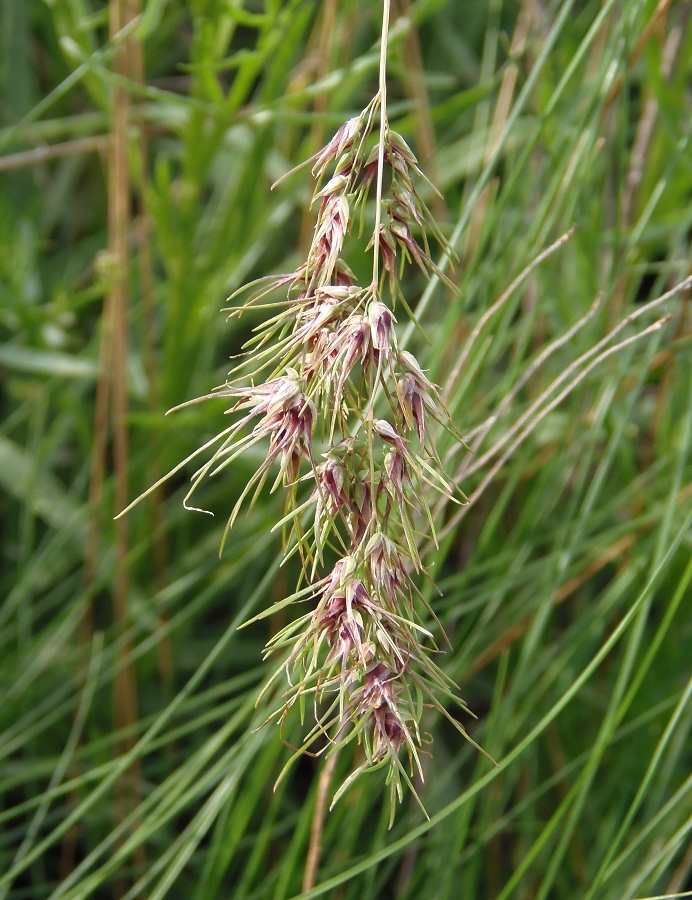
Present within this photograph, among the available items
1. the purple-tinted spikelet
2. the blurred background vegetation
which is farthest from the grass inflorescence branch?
the blurred background vegetation

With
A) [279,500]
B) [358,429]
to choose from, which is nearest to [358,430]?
[358,429]

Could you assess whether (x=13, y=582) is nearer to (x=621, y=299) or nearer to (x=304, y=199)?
(x=304, y=199)

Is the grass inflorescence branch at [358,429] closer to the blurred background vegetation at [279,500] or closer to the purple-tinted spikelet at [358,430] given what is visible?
the purple-tinted spikelet at [358,430]

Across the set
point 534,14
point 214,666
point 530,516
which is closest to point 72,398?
point 214,666

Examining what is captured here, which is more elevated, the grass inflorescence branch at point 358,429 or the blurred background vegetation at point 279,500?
the grass inflorescence branch at point 358,429

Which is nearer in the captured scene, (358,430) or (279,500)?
(358,430)

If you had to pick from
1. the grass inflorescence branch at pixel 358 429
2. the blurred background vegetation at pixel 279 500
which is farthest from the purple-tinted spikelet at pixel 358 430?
the blurred background vegetation at pixel 279 500

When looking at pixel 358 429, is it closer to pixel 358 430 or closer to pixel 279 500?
pixel 358 430

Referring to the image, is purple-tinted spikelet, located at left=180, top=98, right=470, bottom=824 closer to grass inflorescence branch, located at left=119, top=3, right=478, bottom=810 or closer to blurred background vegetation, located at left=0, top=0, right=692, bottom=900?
grass inflorescence branch, located at left=119, top=3, right=478, bottom=810
